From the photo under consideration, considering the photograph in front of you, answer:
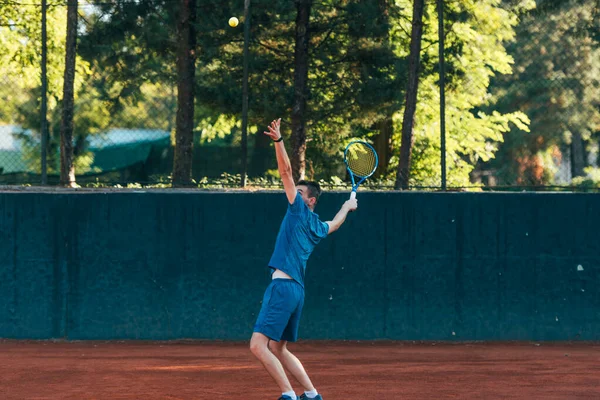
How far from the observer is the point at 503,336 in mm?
11672

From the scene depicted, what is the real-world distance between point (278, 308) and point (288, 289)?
6.7 inches

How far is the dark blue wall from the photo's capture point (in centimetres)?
1149

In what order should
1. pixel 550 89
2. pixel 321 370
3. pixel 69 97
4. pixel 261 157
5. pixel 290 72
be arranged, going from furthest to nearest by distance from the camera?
1. pixel 261 157
2. pixel 550 89
3. pixel 290 72
4. pixel 69 97
5. pixel 321 370

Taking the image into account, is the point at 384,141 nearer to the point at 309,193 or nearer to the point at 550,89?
the point at 550,89

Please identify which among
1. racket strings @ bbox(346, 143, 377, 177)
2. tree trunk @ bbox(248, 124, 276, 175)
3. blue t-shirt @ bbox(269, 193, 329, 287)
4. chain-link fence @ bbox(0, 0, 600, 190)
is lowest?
blue t-shirt @ bbox(269, 193, 329, 287)

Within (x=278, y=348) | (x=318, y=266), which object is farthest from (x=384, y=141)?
(x=278, y=348)

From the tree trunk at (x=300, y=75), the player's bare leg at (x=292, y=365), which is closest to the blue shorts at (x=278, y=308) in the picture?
the player's bare leg at (x=292, y=365)

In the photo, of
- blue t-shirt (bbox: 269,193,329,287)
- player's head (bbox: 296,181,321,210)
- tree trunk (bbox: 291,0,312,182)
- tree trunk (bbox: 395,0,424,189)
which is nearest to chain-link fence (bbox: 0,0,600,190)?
tree trunk (bbox: 291,0,312,182)

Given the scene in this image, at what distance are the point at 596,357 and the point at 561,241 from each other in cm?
172

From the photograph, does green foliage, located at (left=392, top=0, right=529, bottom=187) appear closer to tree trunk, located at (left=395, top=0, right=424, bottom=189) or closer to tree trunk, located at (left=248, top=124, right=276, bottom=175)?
tree trunk, located at (left=248, top=124, right=276, bottom=175)

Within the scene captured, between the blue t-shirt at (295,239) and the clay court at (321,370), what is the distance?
150cm

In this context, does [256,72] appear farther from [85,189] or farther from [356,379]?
[356,379]

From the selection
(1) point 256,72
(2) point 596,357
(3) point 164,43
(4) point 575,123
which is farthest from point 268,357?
(4) point 575,123

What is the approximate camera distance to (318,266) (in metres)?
11.6
